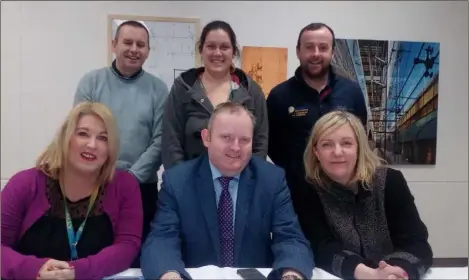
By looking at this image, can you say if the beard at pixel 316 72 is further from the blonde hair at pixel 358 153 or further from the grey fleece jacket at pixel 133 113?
the grey fleece jacket at pixel 133 113

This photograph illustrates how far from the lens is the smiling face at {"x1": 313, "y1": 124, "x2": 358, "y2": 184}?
179 centimetres

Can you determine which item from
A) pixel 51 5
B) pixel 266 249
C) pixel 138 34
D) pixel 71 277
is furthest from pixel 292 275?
pixel 51 5

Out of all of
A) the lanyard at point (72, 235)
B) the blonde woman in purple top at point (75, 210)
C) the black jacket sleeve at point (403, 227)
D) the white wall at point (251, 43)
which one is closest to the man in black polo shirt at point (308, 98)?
the black jacket sleeve at point (403, 227)

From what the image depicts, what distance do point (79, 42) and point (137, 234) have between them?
7.13 ft

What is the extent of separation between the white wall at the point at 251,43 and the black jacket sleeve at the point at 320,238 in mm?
1991

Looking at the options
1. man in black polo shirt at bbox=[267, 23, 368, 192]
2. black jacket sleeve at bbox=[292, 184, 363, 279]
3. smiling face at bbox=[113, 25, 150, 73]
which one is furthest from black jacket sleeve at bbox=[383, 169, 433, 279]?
smiling face at bbox=[113, 25, 150, 73]

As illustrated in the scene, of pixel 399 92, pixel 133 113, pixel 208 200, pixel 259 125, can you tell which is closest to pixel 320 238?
pixel 208 200

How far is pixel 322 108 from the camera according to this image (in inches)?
92.6

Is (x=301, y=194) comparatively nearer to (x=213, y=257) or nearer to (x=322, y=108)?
(x=213, y=257)

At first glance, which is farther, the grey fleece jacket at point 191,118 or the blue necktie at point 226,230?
the grey fleece jacket at point 191,118

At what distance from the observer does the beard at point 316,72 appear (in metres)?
2.40

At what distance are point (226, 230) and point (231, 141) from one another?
0.33 meters

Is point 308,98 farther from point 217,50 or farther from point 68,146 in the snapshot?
point 68,146

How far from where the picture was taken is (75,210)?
64.4 inches
